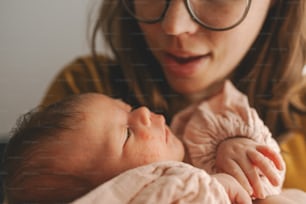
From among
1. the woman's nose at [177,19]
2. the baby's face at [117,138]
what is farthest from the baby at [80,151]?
the woman's nose at [177,19]

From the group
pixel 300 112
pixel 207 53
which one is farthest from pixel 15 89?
pixel 300 112

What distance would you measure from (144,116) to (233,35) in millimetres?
203

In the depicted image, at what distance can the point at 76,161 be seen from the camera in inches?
15.5

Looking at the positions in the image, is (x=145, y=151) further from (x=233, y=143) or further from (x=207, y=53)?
(x=207, y=53)

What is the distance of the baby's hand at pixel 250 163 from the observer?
16.8 inches

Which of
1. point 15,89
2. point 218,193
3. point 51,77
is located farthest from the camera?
point 51,77

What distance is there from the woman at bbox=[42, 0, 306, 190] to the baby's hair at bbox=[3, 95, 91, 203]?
164mm

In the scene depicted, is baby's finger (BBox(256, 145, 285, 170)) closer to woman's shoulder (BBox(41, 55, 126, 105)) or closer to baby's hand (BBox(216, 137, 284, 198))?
baby's hand (BBox(216, 137, 284, 198))

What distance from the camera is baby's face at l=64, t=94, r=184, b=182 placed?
15.7 inches

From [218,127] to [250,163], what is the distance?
0.07 meters

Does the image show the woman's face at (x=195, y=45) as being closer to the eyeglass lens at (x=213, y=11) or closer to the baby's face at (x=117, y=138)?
the eyeglass lens at (x=213, y=11)

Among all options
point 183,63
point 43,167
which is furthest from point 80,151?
point 183,63

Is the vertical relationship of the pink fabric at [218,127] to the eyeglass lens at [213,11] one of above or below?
below

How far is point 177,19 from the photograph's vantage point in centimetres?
52
